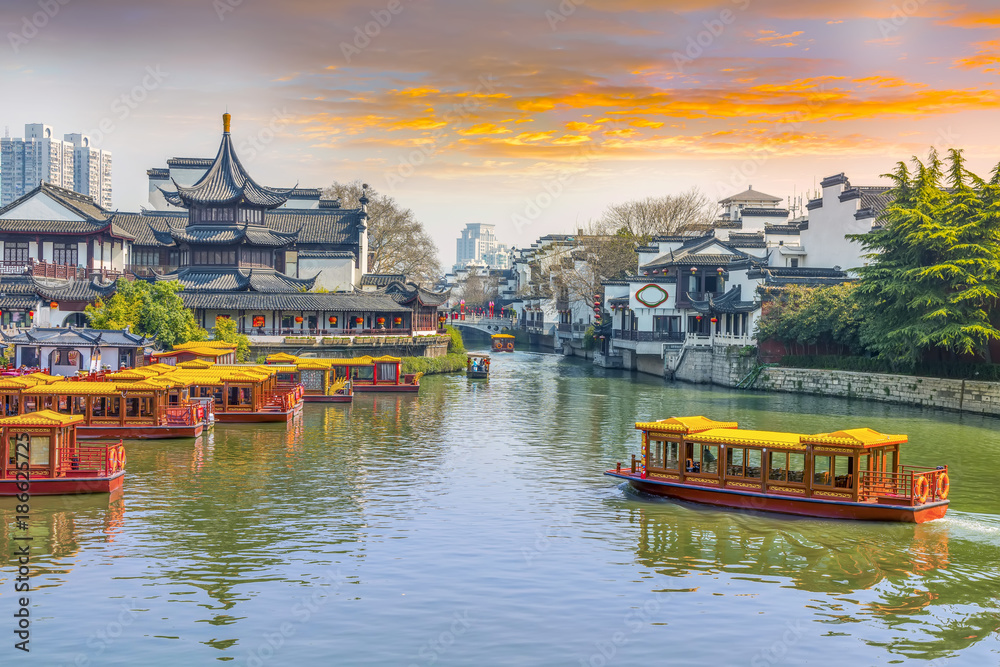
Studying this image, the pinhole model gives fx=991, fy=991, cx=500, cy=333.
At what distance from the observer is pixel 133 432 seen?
38.8m

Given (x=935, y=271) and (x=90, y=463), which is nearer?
(x=90, y=463)

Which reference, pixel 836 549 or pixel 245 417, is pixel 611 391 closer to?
pixel 245 417

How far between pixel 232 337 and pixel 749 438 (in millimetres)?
46641

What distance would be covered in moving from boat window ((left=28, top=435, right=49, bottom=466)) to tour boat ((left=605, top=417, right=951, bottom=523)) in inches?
659

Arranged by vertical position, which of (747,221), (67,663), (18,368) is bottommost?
(67,663)

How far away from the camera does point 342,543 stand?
79.3 ft

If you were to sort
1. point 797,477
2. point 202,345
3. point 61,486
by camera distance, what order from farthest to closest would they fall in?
1. point 202,345
2. point 61,486
3. point 797,477

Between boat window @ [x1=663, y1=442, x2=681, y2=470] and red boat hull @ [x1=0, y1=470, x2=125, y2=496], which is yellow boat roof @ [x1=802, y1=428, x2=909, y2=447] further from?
red boat hull @ [x1=0, y1=470, x2=125, y2=496]

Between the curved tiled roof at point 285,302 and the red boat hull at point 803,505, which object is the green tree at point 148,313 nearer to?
the curved tiled roof at point 285,302

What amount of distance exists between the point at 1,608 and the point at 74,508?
8153 millimetres

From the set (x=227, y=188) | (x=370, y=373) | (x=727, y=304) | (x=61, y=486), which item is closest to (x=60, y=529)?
(x=61, y=486)

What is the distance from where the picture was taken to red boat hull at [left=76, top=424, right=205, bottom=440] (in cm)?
3856

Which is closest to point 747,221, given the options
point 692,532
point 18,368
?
point 18,368

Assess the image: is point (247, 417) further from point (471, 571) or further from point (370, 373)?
point (471, 571)
